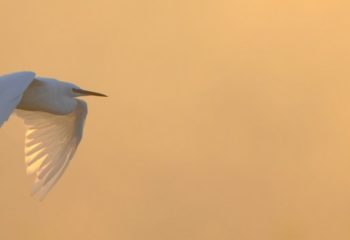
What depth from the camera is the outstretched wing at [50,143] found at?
3.19 feet

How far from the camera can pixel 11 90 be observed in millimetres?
698

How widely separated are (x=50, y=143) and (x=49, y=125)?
0.14 ft

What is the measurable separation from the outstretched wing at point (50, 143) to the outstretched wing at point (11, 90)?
0.27m

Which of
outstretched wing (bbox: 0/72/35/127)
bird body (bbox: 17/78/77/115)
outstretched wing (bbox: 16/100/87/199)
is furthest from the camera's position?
outstretched wing (bbox: 16/100/87/199)

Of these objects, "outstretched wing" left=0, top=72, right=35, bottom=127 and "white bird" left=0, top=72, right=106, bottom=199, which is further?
"white bird" left=0, top=72, right=106, bottom=199

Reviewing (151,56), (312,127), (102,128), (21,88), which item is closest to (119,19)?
(151,56)

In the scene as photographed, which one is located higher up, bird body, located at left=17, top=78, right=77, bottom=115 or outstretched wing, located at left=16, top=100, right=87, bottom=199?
bird body, located at left=17, top=78, right=77, bottom=115

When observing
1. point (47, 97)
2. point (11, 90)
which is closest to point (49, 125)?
point (47, 97)

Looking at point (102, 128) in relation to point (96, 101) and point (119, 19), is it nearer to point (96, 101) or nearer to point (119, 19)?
point (96, 101)

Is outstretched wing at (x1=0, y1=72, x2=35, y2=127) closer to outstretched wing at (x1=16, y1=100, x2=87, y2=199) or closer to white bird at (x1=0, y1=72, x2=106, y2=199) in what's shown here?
white bird at (x1=0, y1=72, x2=106, y2=199)

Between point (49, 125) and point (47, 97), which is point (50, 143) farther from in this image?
point (47, 97)

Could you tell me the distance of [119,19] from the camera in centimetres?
134

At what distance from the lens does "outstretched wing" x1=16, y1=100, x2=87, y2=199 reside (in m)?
0.97

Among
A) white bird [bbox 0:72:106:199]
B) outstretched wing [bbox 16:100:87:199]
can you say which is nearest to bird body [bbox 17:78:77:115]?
white bird [bbox 0:72:106:199]
